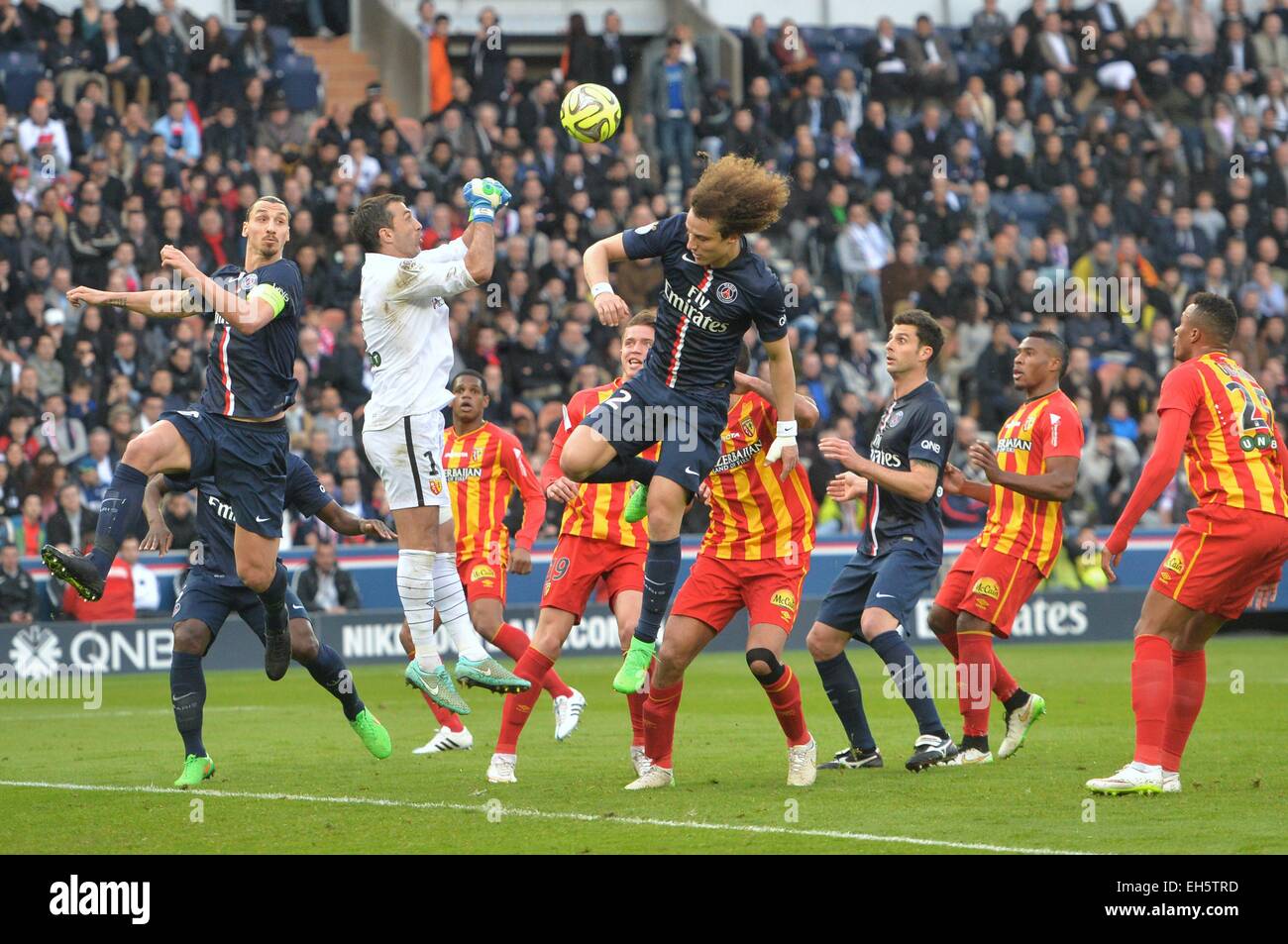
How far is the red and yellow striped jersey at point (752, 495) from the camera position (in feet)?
33.7

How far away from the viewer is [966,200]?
89.1 ft

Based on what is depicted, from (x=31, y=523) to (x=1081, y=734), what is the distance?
11.7m

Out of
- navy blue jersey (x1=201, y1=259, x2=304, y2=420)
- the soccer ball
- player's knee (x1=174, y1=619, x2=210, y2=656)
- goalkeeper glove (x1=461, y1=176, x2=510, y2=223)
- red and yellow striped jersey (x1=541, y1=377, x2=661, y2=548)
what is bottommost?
player's knee (x1=174, y1=619, x2=210, y2=656)

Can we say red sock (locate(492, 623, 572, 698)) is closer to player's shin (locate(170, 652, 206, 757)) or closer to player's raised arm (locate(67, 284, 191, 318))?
player's shin (locate(170, 652, 206, 757))

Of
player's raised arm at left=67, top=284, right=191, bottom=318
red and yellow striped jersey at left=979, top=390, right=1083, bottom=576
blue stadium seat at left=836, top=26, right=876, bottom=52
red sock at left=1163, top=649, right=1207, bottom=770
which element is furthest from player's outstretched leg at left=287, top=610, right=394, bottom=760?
blue stadium seat at left=836, top=26, right=876, bottom=52

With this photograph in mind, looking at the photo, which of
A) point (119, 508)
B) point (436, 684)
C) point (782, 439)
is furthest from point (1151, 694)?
point (119, 508)

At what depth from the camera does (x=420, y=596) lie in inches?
412

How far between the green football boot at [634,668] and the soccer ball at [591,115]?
109 inches

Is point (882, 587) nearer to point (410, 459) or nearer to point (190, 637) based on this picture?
point (410, 459)

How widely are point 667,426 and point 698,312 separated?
2.02ft

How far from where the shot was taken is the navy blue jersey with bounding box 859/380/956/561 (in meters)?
10.9

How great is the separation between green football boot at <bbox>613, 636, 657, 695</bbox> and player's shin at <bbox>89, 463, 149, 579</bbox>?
8.80 ft

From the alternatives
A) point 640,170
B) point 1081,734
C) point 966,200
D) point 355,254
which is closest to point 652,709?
point 1081,734

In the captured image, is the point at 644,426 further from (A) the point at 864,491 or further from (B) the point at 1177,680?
(B) the point at 1177,680
